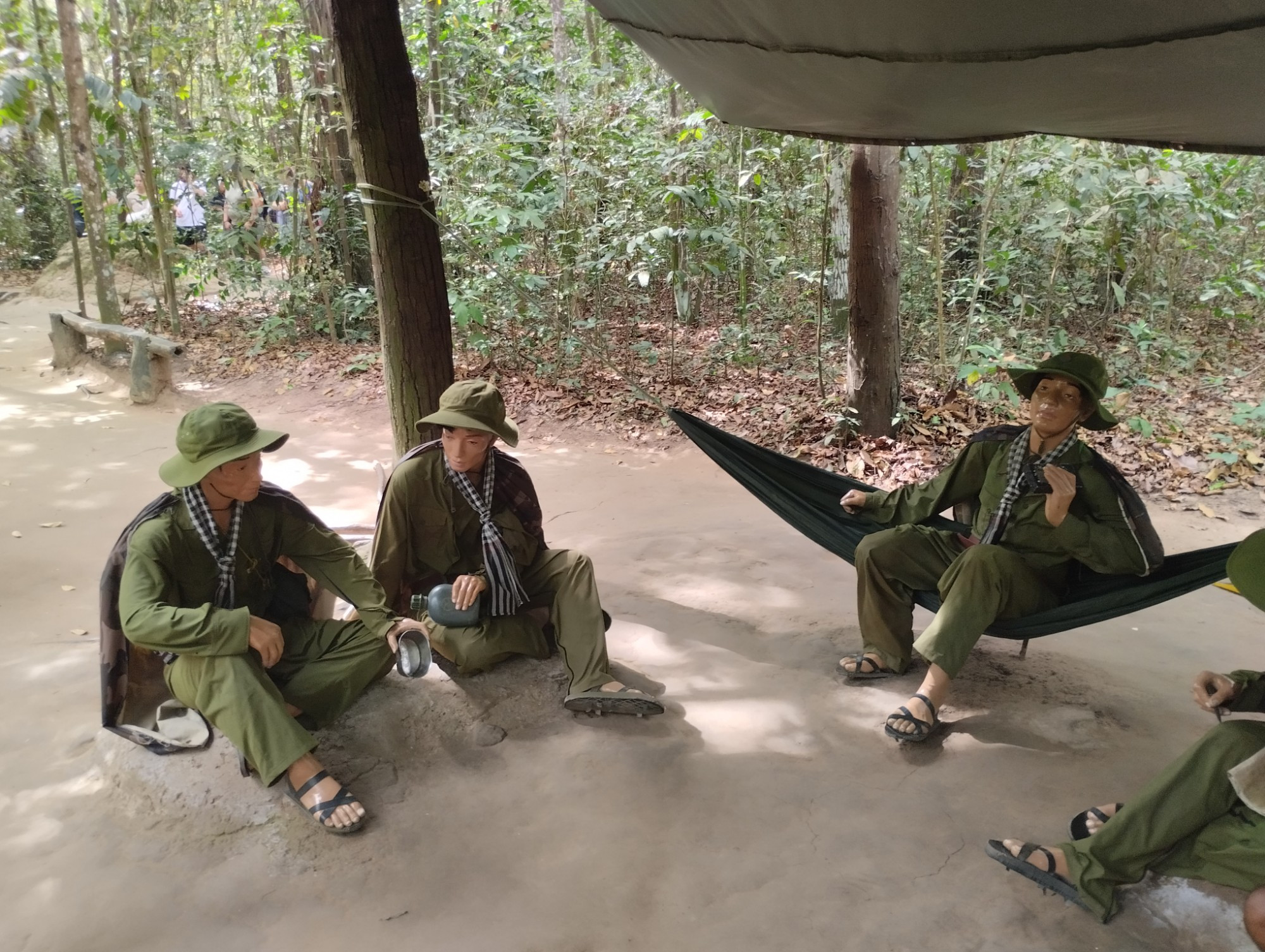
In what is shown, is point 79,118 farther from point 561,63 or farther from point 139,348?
point 561,63

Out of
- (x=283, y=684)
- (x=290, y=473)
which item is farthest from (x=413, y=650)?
(x=290, y=473)

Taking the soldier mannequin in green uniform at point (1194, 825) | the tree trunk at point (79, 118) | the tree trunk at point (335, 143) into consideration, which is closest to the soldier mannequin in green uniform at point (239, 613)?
the soldier mannequin in green uniform at point (1194, 825)

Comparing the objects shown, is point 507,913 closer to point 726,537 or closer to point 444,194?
point 726,537

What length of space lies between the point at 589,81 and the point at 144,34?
3743 millimetres

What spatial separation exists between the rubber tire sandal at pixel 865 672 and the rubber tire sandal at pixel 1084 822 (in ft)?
2.37

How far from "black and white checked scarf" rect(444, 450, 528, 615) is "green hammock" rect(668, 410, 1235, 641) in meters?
0.83

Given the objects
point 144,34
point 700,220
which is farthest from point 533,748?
point 144,34

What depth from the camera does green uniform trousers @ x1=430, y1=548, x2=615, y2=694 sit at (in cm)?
231

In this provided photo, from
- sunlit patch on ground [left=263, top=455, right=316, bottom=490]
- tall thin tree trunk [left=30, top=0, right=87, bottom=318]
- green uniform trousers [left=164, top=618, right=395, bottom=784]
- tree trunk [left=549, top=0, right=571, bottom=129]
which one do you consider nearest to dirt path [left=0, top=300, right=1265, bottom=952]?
green uniform trousers [left=164, top=618, right=395, bottom=784]

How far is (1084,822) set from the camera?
179 cm

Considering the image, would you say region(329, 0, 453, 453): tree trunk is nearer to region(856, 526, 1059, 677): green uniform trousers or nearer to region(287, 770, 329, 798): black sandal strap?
region(287, 770, 329, 798): black sandal strap

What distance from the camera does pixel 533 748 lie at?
2156mm

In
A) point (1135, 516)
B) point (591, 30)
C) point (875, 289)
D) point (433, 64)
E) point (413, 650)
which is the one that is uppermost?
point (591, 30)

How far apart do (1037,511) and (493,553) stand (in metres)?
1.51
